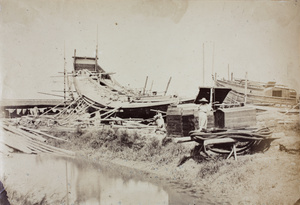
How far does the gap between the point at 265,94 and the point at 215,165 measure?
7.82ft

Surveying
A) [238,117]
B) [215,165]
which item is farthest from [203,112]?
[215,165]

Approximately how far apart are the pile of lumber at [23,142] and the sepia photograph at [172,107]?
0.03m

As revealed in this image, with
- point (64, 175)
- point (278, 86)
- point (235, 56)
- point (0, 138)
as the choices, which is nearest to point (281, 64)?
point (278, 86)

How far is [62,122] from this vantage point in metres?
8.09

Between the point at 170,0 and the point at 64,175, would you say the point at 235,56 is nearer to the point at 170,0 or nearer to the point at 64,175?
the point at 170,0

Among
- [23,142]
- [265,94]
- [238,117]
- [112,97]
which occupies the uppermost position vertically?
[265,94]

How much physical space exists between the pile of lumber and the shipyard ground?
17.1 inches

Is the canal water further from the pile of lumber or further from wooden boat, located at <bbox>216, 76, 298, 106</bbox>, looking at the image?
wooden boat, located at <bbox>216, 76, 298, 106</bbox>

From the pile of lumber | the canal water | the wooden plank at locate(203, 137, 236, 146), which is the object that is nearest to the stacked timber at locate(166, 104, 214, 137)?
the wooden plank at locate(203, 137, 236, 146)

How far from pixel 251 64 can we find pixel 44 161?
19.3 feet

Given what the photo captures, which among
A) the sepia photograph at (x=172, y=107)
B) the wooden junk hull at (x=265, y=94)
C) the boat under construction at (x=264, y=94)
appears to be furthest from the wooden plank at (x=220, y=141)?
the wooden junk hull at (x=265, y=94)

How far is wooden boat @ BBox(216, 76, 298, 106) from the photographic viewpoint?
21.7 feet

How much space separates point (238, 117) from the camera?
649 centimetres

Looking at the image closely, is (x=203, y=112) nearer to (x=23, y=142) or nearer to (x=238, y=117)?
(x=238, y=117)
